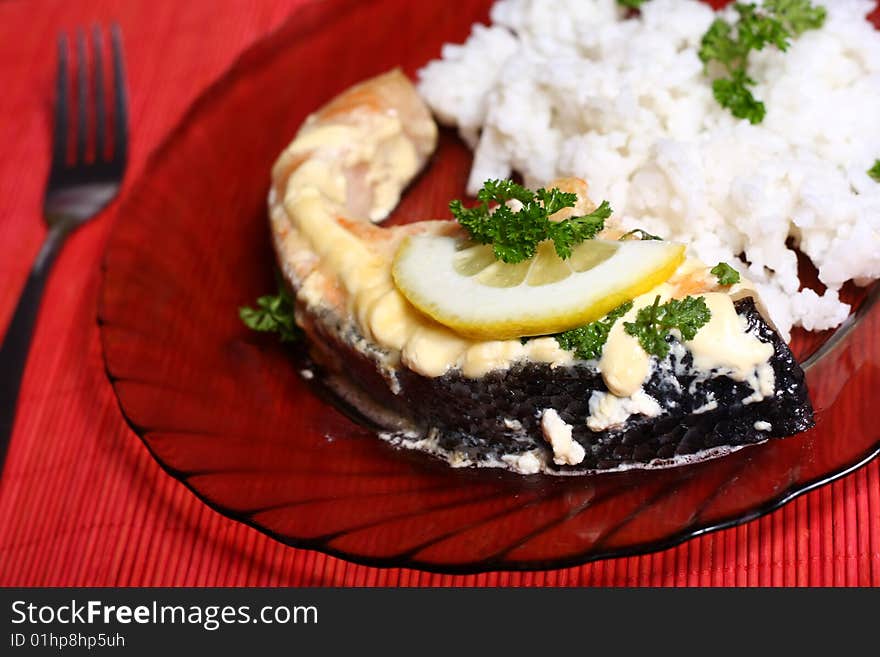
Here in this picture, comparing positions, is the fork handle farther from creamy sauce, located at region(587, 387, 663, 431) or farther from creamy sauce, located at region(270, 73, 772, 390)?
creamy sauce, located at region(587, 387, 663, 431)

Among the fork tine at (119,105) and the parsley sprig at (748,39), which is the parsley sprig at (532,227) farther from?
the fork tine at (119,105)

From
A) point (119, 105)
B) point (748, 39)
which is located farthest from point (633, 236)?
point (119, 105)

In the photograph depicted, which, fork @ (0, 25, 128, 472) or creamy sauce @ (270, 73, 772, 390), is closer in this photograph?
A: creamy sauce @ (270, 73, 772, 390)

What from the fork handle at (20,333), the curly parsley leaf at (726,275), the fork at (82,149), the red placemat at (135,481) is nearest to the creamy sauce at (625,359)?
the curly parsley leaf at (726,275)

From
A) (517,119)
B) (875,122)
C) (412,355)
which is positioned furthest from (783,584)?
(517,119)

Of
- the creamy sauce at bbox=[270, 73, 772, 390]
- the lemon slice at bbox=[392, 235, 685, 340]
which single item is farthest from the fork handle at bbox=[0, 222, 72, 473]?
the lemon slice at bbox=[392, 235, 685, 340]

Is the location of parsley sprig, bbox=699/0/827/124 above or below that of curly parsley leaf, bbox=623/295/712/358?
above
